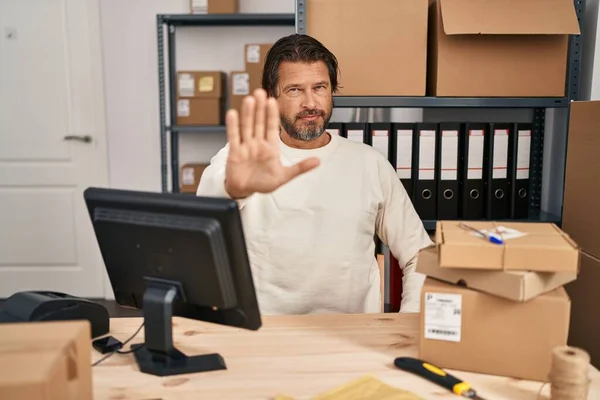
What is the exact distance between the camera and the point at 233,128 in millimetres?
1079

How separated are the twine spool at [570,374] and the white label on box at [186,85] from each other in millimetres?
2477

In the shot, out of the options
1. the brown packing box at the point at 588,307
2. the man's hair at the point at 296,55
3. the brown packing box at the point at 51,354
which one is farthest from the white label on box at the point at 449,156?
the brown packing box at the point at 51,354

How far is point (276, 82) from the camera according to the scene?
1.83 metres

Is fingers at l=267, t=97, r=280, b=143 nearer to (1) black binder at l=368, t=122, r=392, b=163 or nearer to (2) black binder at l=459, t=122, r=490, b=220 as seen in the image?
(1) black binder at l=368, t=122, r=392, b=163

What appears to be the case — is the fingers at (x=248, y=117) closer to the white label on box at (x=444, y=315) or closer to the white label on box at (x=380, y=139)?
the white label on box at (x=444, y=315)

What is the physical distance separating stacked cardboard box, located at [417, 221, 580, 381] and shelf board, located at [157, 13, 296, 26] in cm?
226

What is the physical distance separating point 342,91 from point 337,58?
12 cm

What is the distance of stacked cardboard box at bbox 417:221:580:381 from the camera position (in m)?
1.00

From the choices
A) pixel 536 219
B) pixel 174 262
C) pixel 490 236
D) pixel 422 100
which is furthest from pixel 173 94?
pixel 490 236

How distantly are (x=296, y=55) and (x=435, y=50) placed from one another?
57 centimetres

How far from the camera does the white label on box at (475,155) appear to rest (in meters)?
2.12

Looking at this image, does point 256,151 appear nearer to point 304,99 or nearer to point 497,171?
point 304,99

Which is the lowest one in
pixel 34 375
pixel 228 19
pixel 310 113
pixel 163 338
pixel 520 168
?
pixel 163 338

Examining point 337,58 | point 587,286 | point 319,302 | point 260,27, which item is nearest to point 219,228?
point 319,302
